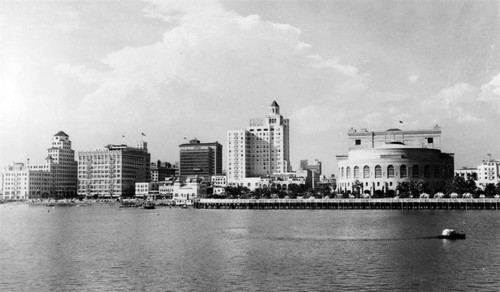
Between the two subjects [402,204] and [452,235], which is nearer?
[452,235]

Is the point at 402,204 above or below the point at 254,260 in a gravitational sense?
above

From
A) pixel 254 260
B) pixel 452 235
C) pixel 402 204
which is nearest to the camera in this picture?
pixel 254 260

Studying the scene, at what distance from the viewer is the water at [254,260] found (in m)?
54.8

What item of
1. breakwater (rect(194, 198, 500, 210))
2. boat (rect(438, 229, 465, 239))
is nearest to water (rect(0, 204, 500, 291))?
boat (rect(438, 229, 465, 239))

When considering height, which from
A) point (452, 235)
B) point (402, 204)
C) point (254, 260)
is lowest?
point (254, 260)

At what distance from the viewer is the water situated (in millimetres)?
54781

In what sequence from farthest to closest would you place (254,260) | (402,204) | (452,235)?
(402,204)
(452,235)
(254,260)

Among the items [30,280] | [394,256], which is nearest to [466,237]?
[394,256]

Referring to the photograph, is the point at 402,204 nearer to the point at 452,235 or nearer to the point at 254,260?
the point at 452,235

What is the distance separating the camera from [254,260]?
67875 mm

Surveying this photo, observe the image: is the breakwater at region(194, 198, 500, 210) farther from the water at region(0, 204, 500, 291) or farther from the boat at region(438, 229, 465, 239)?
the boat at region(438, 229, 465, 239)

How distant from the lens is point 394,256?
69.4m

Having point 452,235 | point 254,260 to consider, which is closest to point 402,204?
point 452,235

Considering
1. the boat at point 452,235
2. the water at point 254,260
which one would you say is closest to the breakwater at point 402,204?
the water at point 254,260
